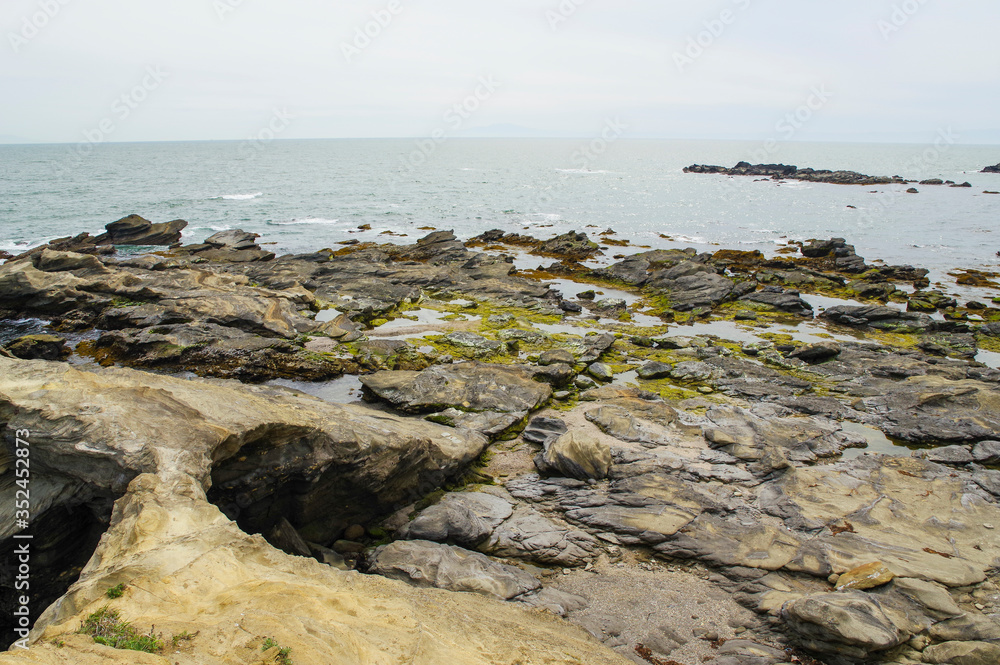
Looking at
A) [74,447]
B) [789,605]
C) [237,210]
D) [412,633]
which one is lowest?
[789,605]

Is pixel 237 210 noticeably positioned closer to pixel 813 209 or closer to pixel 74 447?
pixel 74 447

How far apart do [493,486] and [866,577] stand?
8.84m

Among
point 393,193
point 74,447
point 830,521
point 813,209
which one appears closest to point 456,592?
point 74,447

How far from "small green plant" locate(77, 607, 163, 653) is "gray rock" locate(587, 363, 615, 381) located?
19.1m

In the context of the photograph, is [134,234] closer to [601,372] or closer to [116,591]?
[601,372]

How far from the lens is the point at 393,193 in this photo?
10319 cm

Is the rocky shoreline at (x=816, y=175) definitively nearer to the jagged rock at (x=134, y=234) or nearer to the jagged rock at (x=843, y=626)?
the jagged rock at (x=134, y=234)

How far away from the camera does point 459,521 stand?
13.1 m

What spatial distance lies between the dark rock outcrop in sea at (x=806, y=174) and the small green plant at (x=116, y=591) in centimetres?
14997

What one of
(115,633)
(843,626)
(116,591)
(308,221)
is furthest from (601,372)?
(308,221)

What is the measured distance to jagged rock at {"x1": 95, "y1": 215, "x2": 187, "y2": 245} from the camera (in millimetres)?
51219

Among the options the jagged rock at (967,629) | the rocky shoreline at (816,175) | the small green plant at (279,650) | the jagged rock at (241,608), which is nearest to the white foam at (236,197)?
the jagged rock at (241,608)

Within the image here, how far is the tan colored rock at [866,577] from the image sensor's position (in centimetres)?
1070

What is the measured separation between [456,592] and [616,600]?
3381 mm
